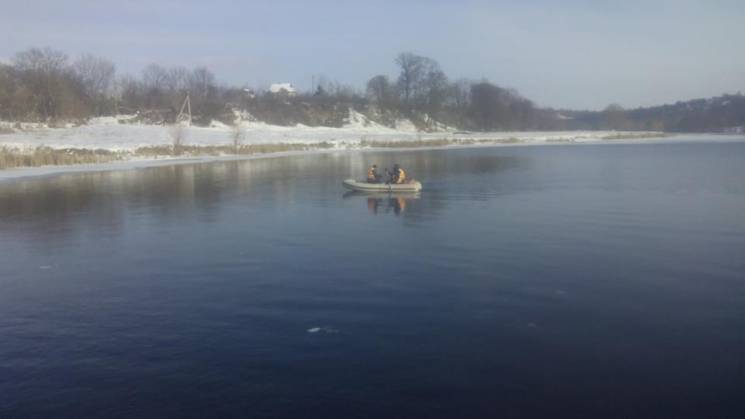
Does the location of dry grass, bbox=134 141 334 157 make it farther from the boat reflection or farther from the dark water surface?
the dark water surface

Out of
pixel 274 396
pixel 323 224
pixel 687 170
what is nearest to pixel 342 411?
pixel 274 396

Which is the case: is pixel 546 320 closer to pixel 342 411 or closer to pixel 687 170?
pixel 342 411

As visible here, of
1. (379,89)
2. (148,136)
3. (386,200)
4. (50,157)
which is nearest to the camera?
(386,200)

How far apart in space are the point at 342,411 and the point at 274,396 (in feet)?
2.77

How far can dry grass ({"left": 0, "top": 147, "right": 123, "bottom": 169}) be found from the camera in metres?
39.4

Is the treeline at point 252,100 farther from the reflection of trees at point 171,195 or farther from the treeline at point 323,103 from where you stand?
the reflection of trees at point 171,195

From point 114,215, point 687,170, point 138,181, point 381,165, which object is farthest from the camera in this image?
point 381,165

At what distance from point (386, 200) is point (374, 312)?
14873 millimetres

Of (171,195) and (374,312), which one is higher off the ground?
(171,195)

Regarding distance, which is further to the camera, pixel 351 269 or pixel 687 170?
pixel 687 170

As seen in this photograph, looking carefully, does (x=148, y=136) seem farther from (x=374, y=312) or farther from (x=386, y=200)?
(x=374, y=312)

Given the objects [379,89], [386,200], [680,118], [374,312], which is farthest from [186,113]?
[680,118]

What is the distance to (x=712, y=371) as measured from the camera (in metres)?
Answer: 7.81

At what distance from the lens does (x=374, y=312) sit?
1019cm
